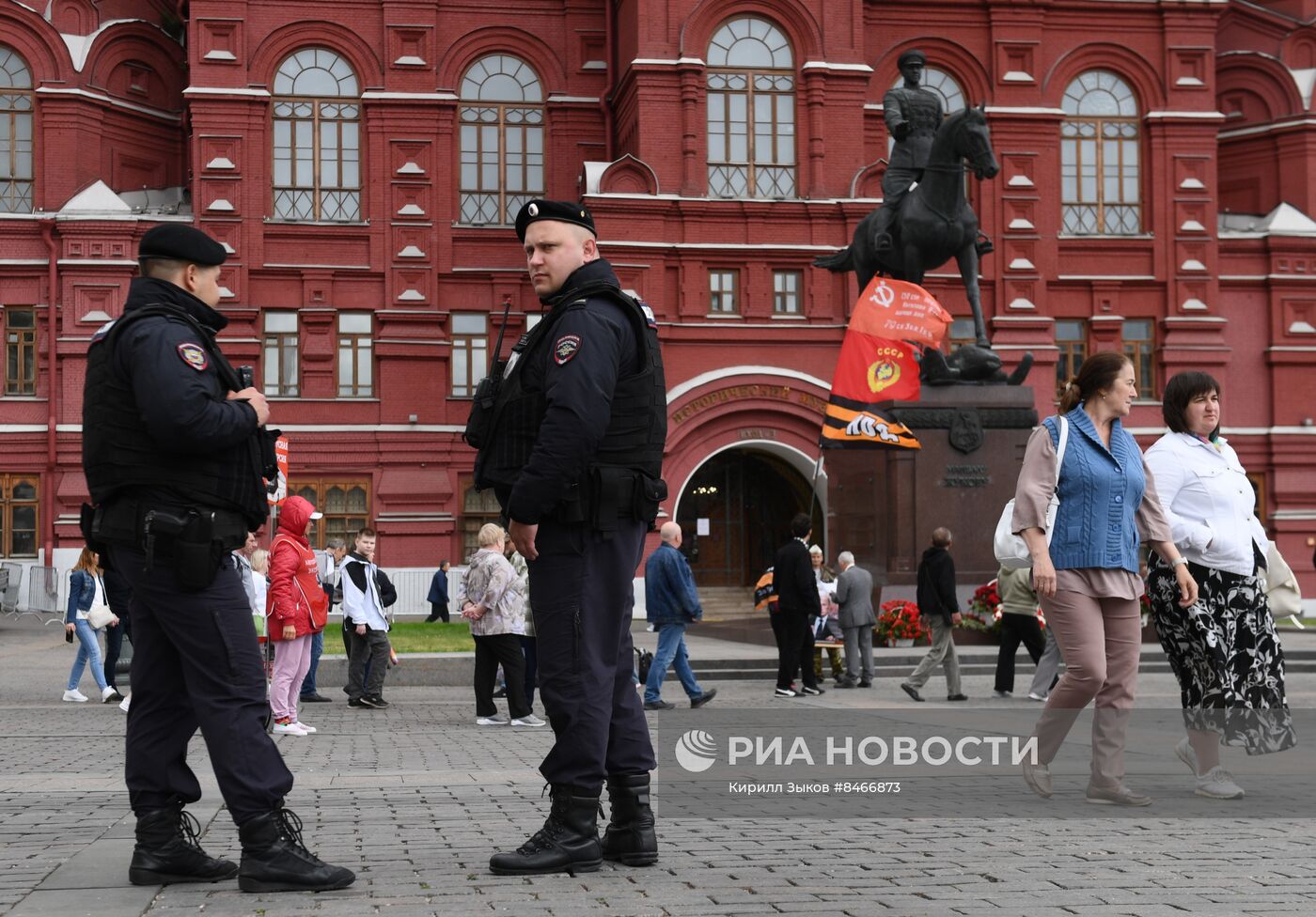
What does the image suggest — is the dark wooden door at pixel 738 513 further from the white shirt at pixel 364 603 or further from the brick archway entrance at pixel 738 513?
the white shirt at pixel 364 603

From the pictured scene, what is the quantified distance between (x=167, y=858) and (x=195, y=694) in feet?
1.79

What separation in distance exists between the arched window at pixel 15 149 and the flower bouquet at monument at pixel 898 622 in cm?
2492

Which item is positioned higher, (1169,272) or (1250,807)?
A: (1169,272)

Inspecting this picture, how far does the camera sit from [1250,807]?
734 cm

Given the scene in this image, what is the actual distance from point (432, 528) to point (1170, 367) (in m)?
17.7

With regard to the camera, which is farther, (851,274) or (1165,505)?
(851,274)

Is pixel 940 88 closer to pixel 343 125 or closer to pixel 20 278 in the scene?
pixel 343 125

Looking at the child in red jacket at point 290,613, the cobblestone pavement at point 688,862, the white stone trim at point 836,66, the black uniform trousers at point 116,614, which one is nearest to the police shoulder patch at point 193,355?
the cobblestone pavement at point 688,862

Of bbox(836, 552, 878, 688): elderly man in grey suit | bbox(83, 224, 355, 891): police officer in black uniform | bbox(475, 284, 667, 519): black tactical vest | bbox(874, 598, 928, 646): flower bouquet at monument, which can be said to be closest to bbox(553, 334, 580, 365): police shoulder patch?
bbox(475, 284, 667, 519): black tactical vest

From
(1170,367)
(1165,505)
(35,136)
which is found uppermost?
(35,136)

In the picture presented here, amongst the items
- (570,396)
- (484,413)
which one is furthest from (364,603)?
(570,396)

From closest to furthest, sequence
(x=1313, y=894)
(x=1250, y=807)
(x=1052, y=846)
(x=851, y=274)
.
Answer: (x=1313, y=894)
(x=1052, y=846)
(x=1250, y=807)
(x=851, y=274)

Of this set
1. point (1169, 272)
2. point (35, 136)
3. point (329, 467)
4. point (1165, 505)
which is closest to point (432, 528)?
point (329, 467)

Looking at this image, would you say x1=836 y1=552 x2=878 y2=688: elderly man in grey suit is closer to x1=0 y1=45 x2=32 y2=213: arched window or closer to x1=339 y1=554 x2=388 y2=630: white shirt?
x1=339 y1=554 x2=388 y2=630: white shirt
